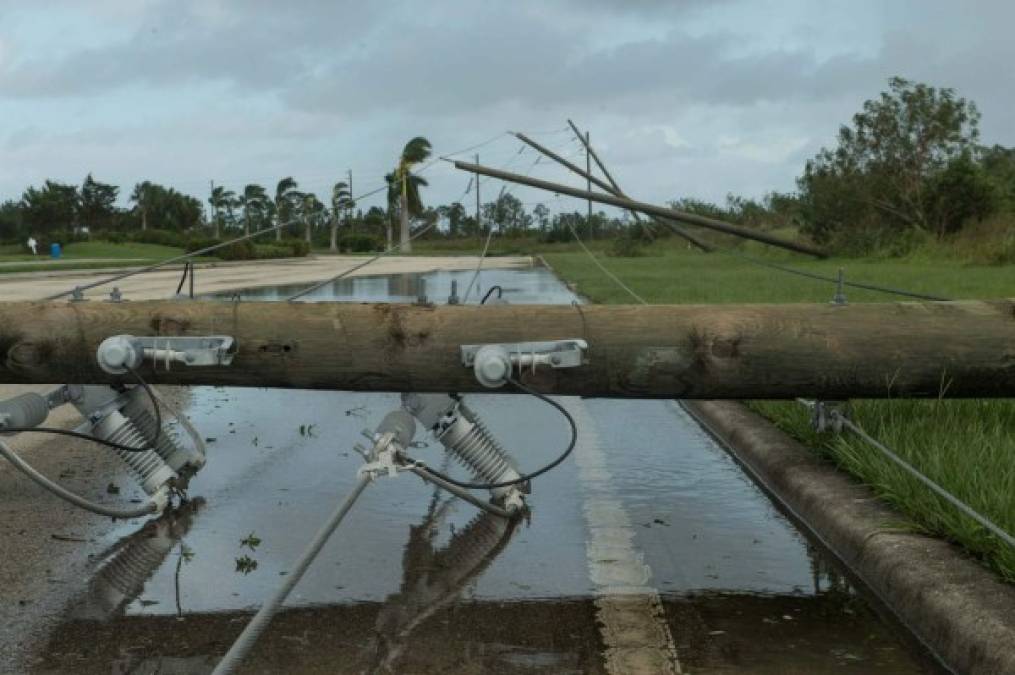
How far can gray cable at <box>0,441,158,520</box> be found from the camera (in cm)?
494

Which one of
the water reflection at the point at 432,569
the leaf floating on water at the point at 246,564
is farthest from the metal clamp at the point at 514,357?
the leaf floating on water at the point at 246,564

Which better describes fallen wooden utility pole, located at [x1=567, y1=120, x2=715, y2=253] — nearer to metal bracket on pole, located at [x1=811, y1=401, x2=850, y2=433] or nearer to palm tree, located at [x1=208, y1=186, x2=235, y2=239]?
metal bracket on pole, located at [x1=811, y1=401, x2=850, y2=433]

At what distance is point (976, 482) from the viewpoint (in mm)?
4762

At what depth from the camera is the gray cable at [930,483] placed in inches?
153

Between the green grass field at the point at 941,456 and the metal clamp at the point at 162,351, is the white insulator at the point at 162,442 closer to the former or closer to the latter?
the metal clamp at the point at 162,351

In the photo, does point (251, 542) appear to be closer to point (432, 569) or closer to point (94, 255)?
point (432, 569)

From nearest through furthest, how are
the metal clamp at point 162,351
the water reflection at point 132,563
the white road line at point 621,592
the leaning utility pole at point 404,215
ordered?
the white road line at point 621,592 < the water reflection at point 132,563 < the metal clamp at point 162,351 < the leaning utility pole at point 404,215

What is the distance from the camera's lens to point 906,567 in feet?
14.1

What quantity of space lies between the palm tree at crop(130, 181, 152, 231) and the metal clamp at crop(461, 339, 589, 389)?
91828 mm

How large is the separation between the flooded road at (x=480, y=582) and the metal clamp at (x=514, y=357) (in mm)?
789

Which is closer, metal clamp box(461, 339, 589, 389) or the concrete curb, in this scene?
the concrete curb

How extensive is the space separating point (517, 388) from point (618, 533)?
847 mm

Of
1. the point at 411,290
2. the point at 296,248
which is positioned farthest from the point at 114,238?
the point at 411,290

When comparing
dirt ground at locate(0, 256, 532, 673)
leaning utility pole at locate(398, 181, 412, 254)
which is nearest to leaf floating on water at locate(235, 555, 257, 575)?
dirt ground at locate(0, 256, 532, 673)
